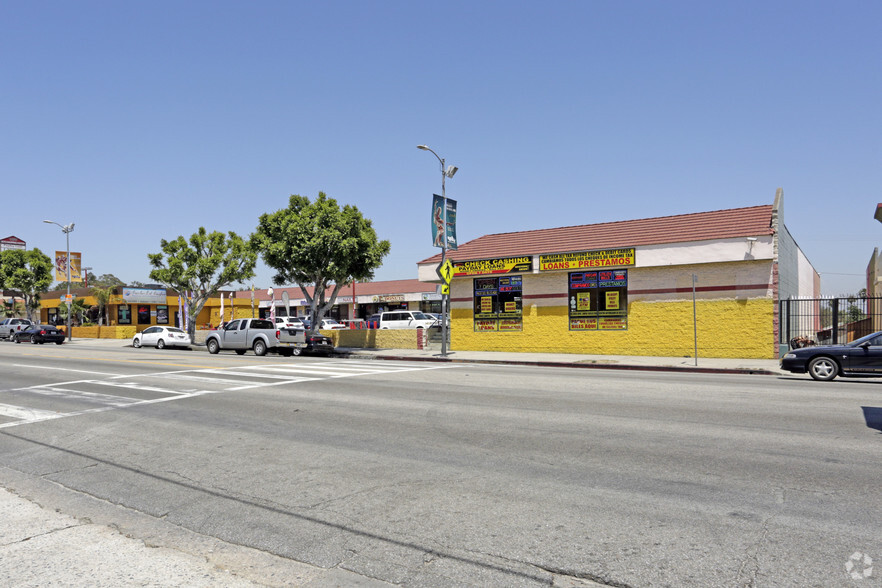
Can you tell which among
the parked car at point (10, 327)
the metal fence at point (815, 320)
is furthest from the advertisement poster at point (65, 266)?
the metal fence at point (815, 320)

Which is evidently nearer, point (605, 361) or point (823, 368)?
point (823, 368)

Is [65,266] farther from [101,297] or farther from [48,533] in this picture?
[48,533]

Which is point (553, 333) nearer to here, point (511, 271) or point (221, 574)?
point (511, 271)

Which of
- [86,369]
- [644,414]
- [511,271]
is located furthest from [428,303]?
[644,414]

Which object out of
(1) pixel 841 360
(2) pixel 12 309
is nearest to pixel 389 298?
(1) pixel 841 360

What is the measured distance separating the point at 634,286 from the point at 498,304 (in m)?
6.19

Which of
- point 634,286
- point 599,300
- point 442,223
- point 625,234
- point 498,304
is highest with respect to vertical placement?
point 442,223

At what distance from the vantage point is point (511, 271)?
26.7 metres

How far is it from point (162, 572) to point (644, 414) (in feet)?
24.9

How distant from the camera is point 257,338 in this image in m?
27.4

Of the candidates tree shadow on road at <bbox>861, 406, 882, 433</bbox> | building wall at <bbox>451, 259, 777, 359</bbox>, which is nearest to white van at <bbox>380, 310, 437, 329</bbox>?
building wall at <bbox>451, 259, 777, 359</bbox>

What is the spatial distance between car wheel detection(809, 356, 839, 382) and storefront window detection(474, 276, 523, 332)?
13.1m

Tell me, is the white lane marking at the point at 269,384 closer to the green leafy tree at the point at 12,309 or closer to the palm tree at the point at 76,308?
the palm tree at the point at 76,308

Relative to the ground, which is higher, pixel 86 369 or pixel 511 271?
pixel 511 271
